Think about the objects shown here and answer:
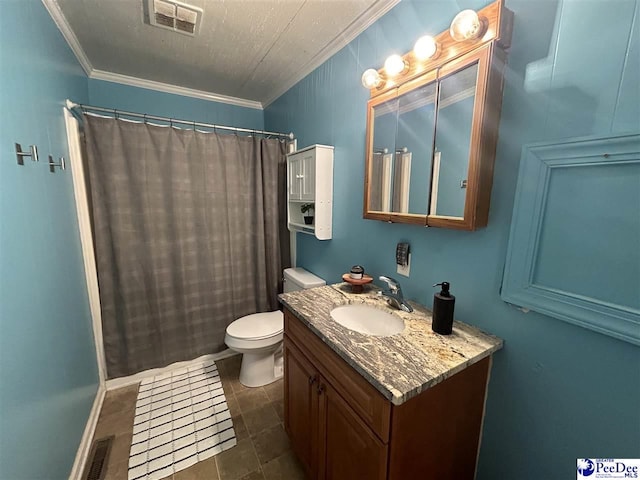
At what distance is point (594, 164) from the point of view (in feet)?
2.33

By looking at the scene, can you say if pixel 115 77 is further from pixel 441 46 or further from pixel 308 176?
pixel 441 46

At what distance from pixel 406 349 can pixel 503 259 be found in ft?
1.57

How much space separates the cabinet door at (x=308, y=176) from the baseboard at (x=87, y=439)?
1880 mm

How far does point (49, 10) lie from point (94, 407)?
2236 mm

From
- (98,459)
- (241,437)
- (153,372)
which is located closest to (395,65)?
(241,437)

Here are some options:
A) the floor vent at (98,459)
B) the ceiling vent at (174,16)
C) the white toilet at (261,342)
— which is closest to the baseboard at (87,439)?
the floor vent at (98,459)

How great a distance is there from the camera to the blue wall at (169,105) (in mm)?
2125

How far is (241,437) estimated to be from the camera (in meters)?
1.52

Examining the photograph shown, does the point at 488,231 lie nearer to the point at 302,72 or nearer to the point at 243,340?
the point at 243,340

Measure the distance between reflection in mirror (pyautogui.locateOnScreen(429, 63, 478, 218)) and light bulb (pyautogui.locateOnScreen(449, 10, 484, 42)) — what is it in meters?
0.09

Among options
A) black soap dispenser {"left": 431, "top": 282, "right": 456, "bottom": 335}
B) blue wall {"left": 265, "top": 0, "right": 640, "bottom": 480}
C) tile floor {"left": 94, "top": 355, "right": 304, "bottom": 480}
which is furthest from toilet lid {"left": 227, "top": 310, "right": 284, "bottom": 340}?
black soap dispenser {"left": 431, "top": 282, "right": 456, "bottom": 335}

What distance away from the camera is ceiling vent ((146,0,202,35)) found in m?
1.34

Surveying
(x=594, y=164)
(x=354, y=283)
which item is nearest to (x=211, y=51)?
(x=354, y=283)

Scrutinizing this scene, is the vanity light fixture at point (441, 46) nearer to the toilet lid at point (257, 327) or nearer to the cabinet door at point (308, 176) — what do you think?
the cabinet door at point (308, 176)
